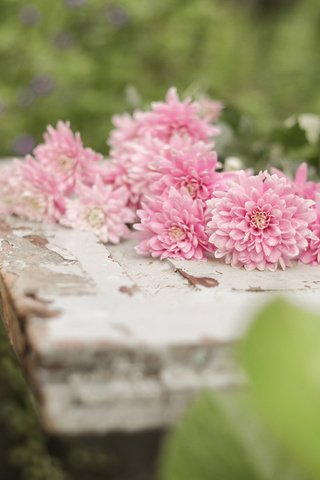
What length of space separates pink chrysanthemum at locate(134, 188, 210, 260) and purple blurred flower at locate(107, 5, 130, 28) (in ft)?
8.41

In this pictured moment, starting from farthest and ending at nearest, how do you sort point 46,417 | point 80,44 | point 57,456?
point 80,44, point 57,456, point 46,417

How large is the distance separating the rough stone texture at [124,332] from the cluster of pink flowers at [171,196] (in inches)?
2.6

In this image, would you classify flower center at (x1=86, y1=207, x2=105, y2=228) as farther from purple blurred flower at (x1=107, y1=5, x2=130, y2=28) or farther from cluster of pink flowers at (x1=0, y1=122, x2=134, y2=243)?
purple blurred flower at (x1=107, y1=5, x2=130, y2=28)

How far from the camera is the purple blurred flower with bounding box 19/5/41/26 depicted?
3705 millimetres

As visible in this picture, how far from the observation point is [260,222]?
54.7 inches

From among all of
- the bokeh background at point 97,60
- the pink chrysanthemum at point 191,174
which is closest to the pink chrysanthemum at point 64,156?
the pink chrysanthemum at point 191,174

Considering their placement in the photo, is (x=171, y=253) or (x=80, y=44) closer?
(x=171, y=253)

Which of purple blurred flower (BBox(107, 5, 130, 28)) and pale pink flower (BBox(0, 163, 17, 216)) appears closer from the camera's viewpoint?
pale pink flower (BBox(0, 163, 17, 216))

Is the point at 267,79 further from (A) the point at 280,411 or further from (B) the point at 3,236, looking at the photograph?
(A) the point at 280,411

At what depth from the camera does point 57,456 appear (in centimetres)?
232

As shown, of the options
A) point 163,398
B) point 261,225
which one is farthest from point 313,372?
point 261,225

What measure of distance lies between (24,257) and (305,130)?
905mm

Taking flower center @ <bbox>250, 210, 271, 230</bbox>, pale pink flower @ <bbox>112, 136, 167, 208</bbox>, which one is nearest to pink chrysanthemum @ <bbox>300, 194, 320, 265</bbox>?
flower center @ <bbox>250, 210, 271, 230</bbox>

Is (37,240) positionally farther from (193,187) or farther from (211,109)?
(211,109)
